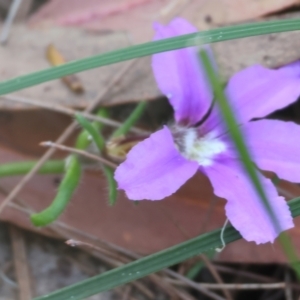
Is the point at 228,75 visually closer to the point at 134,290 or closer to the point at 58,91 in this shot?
the point at 58,91

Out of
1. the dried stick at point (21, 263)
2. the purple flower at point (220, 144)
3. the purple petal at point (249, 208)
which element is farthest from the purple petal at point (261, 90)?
the dried stick at point (21, 263)

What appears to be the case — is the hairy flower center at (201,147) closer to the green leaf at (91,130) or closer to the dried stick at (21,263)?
the green leaf at (91,130)

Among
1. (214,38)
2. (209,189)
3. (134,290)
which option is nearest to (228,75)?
(209,189)

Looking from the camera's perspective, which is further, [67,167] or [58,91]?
[58,91]

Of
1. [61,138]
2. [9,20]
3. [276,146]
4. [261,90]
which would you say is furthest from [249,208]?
[9,20]

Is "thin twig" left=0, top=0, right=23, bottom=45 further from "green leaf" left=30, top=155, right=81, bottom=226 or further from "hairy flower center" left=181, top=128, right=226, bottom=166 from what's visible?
"hairy flower center" left=181, top=128, right=226, bottom=166
